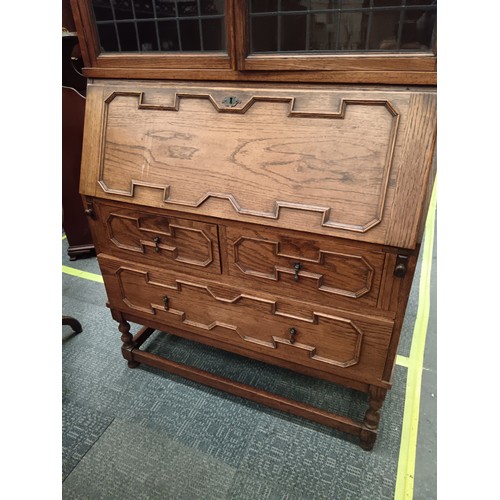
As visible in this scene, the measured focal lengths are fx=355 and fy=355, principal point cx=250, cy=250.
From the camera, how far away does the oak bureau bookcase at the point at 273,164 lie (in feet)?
3.14

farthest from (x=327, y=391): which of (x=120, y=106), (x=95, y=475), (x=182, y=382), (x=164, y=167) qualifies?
(x=120, y=106)

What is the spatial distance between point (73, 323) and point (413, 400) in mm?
1834

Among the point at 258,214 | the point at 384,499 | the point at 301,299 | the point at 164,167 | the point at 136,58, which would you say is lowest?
the point at 384,499

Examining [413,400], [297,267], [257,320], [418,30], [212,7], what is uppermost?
[212,7]

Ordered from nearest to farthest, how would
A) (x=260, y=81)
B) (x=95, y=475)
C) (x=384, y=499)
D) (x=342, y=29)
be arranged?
(x=342, y=29)
(x=260, y=81)
(x=384, y=499)
(x=95, y=475)

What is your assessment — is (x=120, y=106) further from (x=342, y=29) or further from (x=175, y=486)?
(x=175, y=486)

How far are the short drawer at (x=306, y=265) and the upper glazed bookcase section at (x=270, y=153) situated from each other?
0.18 ft

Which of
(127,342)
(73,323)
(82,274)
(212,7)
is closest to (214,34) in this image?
(212,7)

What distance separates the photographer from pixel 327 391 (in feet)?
5.60

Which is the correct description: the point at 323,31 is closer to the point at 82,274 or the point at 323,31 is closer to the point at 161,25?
the point at 161,25

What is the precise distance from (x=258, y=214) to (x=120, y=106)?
25.6 inches

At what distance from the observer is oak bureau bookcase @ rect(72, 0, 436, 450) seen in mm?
958

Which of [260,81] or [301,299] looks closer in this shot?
[260,81]

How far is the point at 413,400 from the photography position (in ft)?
5.39
